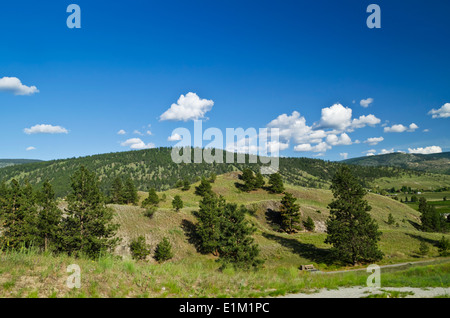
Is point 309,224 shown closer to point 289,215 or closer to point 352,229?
point 289,215

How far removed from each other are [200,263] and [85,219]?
20.8 metres

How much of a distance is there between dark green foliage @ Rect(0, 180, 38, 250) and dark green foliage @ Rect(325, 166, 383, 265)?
43.5m

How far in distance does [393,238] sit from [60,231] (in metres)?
62.3

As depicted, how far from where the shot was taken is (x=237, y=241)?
31500 mm

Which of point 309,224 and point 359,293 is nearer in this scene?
point 359,293

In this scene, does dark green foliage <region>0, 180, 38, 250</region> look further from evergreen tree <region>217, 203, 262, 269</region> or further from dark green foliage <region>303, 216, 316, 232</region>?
dark green foliage <region>303, 216, 316, 232</region>

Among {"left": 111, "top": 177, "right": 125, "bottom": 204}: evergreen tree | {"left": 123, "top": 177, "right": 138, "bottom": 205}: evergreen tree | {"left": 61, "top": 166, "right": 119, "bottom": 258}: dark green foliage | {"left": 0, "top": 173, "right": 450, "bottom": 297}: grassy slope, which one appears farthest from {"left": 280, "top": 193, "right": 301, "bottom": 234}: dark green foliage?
{"left": 111, "top": 177, "right": 125, "bottom": 204}: evergreen tree

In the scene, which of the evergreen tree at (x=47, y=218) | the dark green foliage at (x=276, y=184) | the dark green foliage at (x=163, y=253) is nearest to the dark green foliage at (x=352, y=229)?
the dark green foliage at (x=163, y=253)

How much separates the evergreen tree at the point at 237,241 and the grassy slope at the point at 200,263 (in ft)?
11.2

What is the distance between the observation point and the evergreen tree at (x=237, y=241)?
29.5 meters

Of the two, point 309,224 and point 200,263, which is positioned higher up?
point 200,263

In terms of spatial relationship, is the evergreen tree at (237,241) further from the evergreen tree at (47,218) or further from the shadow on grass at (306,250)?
the evergreen tree at (47,218)

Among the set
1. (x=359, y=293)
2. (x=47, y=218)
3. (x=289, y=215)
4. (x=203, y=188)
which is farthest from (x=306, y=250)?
(x=47, y=218)
